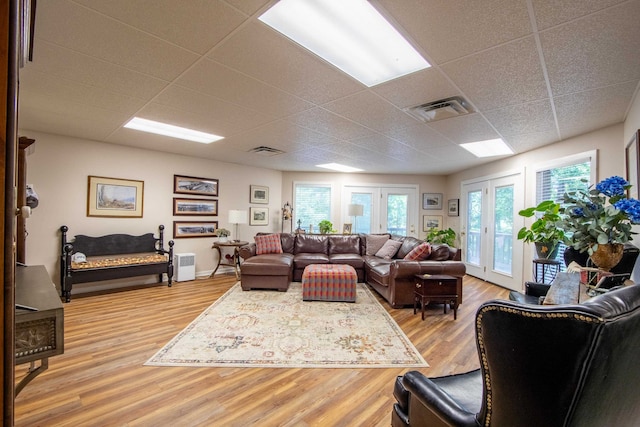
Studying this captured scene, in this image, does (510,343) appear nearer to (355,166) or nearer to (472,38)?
(472,38)

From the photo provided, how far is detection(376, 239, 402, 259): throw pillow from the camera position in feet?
17.5

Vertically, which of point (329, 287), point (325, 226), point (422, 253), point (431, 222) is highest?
point (431, 222)

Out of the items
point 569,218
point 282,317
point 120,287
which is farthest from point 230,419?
point 120,287

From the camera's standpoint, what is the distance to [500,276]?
508cm

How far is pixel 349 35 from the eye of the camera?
1.74 m

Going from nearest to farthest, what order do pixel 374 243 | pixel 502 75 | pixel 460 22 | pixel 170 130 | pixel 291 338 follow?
pixel 460 22, pixel 502 75, pixel 291 338, pixel 170 130, pixel 374 243

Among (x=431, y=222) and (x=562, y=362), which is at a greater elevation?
(x=431, y=222)

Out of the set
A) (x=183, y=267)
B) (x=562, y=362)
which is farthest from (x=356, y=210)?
(x=562, y=362)

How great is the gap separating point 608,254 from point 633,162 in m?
1.74

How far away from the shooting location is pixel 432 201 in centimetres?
716

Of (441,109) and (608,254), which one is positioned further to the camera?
(441,109)

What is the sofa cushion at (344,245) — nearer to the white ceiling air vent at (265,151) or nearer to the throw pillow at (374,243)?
the throw pillow at (374,243)

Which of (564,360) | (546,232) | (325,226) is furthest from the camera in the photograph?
(325,226)

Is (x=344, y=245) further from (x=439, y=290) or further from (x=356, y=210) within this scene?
(x=439, y=290)
